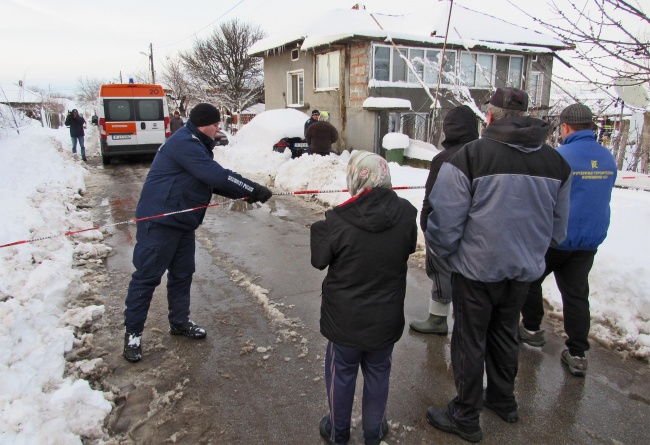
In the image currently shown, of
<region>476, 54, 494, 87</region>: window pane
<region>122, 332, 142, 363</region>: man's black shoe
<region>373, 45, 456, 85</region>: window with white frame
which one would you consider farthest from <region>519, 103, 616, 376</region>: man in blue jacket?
<region>476, 54, 494, 87</region>: window pane

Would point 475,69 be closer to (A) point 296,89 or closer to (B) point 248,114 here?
(A) point 296,89

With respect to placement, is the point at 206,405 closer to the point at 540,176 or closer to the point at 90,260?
the point at 540,176

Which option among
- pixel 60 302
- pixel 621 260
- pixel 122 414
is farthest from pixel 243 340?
pixel 621 260

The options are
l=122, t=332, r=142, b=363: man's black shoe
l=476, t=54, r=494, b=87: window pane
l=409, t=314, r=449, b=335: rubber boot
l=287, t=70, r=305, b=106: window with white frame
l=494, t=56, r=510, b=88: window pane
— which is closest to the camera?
l=122, t=332, r=142, b=363: man's black shoe

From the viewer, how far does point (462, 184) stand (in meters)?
2.56

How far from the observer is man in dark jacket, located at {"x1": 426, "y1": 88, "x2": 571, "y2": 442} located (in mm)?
2537

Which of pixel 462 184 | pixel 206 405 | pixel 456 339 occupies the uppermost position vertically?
pixel 462 184

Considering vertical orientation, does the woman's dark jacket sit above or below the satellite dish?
below

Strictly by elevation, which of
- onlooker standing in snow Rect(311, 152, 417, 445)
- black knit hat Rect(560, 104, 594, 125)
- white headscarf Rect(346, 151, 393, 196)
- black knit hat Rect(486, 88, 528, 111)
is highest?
black knit hat Rect(486, 88, 528, 111)

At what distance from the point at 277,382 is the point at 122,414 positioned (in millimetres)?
1031

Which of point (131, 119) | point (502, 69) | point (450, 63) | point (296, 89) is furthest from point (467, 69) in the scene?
point (131, 119)

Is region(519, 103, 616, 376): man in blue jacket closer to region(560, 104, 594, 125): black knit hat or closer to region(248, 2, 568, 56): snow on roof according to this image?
region(560, 104, 594, 125): black knit hat

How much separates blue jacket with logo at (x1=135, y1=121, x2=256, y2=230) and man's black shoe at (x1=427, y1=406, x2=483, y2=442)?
2190mm

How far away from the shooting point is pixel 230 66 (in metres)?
34.9
